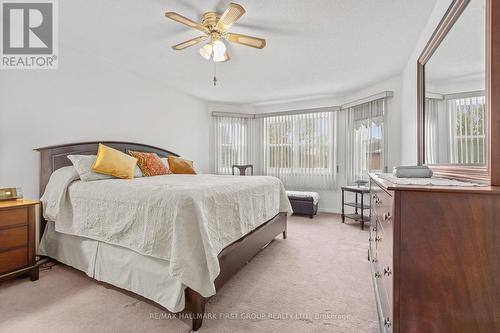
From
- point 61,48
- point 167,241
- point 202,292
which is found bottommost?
point 202,292

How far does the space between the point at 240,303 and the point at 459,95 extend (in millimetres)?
2033

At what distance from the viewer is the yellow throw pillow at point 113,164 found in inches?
96.2

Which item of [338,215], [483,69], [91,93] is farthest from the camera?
[338,215]

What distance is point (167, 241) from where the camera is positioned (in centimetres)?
157

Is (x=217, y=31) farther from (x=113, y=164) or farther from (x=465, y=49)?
(x=465, y=49)

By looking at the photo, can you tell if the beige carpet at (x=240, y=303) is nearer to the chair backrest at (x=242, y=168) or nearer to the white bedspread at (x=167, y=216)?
the white bedspread at (x=167, y=216)

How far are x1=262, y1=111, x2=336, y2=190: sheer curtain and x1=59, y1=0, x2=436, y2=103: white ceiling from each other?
3.63ft

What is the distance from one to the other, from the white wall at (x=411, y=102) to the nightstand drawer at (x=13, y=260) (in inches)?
160

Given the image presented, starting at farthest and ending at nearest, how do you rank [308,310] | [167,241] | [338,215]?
[338,215] → [308,310] → [167,241]

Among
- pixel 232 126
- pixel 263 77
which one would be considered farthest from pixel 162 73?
pixel 232 126

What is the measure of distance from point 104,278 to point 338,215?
409cm

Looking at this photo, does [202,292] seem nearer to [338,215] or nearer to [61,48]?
[61,48]

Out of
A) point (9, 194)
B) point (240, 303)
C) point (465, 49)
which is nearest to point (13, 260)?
point (9, 194)

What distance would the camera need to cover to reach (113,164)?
254 cm
